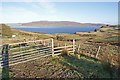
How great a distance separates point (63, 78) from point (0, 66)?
13.6 ft

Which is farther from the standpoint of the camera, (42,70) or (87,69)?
(42,70)

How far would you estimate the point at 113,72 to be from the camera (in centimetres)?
922

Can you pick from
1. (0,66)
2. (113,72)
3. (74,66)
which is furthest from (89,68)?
(0,66)

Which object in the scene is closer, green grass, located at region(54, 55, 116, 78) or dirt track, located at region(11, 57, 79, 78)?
green grass, located at region(54, 55, 116, 78)

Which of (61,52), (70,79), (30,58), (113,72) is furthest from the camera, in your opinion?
(61,52)

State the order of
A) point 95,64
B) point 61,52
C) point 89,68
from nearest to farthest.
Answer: point 89,68
point 95,64
point 61,52

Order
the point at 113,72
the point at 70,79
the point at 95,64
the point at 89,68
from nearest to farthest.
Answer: the point at 70,79
the point at 113,72
the point at 89,68
the point at 95,64

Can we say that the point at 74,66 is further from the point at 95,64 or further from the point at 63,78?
the point at 63,78

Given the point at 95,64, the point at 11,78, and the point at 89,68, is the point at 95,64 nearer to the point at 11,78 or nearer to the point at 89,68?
the point at 89,68

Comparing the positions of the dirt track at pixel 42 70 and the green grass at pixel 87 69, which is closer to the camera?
the green grass at pixel 87 69

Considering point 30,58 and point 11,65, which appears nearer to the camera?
point 11,65

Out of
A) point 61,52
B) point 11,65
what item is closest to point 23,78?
point 11,65

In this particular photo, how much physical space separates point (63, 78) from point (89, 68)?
219 cm

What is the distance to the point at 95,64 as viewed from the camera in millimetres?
11281
